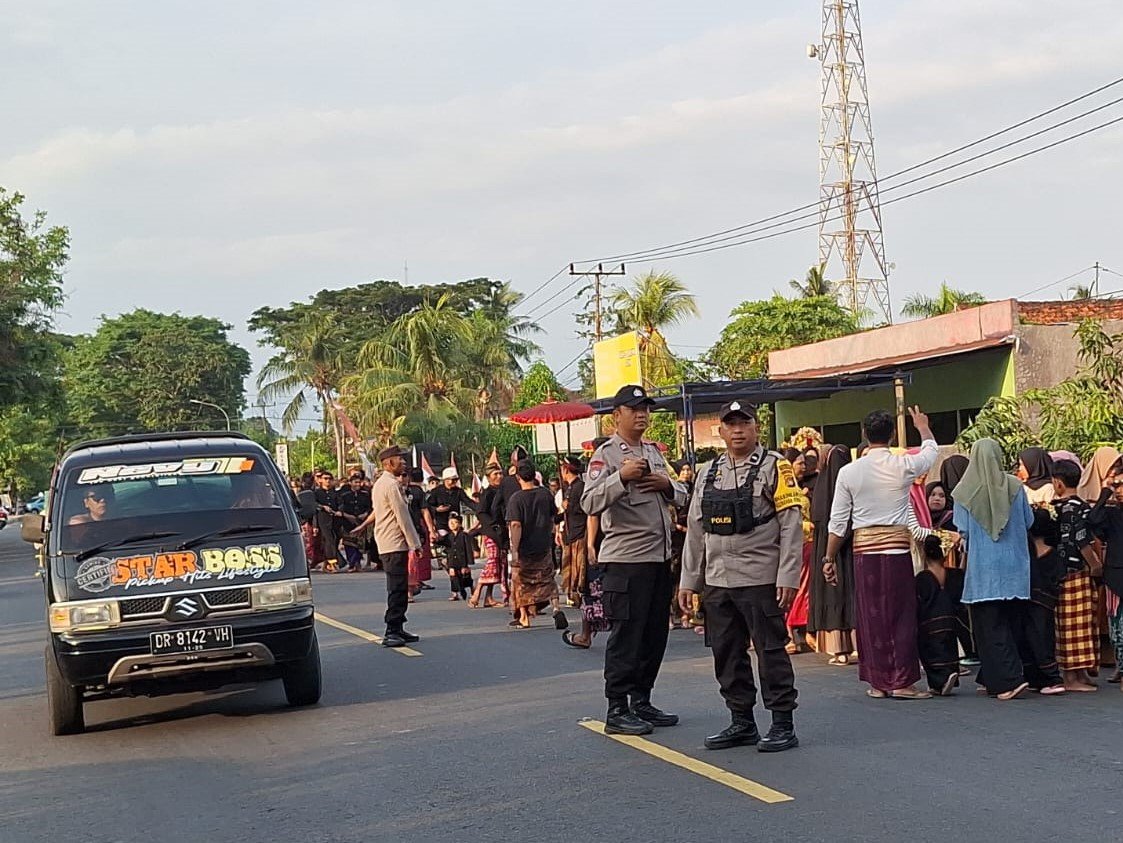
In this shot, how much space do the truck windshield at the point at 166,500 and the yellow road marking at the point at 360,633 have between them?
3.48m

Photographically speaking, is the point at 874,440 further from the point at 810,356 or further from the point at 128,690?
the point at 810,356

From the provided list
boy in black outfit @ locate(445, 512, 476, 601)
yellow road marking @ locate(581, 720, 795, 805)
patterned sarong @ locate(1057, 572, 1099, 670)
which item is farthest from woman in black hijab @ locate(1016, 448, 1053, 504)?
boy in black outfit @ locate(445, 512, 476, 601)

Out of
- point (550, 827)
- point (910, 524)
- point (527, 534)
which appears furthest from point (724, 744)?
point (527, 534)

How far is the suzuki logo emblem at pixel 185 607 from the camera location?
933cm

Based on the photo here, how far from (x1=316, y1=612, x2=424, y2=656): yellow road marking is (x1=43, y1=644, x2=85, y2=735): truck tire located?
159 inches

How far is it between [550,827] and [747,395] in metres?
16.4

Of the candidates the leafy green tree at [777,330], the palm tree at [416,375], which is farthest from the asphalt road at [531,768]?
the palm tree at [416,375]

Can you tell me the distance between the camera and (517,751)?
826cm

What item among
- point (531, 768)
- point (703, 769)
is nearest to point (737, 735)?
point (703, 769)

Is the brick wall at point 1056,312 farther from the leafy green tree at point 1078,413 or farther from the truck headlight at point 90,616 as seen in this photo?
the truck headlight at point 90,616

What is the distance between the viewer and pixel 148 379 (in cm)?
8744

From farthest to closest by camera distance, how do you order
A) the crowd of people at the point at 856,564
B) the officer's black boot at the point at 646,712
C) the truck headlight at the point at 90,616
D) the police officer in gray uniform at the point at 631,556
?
the truck headlight at the point at 90,616 < the officer's black boot at the point at 646,712 < the police officer in gray uniform at the point at 631,556 < the crowd of people at the point at 856,564

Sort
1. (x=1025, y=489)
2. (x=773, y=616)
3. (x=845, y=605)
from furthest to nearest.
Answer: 1. (x=845, y=605)
2. (x=1025, y=489)
3. (x=773, y=616)

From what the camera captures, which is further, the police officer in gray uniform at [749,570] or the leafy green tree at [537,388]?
the leafy green tree at [537,388]
